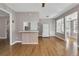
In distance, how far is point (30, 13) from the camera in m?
9.17

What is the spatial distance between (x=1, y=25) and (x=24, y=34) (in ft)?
17.1

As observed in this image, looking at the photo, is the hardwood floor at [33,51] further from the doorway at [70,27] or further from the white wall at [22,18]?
the white wall at [22,18]

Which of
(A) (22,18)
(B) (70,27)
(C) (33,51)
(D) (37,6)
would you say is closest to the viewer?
Result: (C) (33,51)

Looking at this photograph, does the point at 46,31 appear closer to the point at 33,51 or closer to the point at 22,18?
the point at 22,18

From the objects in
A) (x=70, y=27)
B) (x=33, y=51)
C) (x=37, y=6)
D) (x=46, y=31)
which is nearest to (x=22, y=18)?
(x=37, y=6)

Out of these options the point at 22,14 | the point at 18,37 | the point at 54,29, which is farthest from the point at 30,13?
the point at 54,29

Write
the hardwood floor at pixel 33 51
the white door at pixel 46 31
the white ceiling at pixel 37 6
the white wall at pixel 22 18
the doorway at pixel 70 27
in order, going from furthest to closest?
the white door at pixel 46 31 → the white wall at pixel 22 18 → the doorway at pixel 70 27 → the white ceiling at pixel 37 6 → the hardwood floor at pixel 33 51

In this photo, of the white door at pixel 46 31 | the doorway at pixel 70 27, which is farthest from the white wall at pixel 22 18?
the white door at pixel 46 31

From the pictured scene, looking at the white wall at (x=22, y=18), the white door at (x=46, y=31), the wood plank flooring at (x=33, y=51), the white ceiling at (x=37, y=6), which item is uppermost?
the white ceiling at (x=37, y=6)

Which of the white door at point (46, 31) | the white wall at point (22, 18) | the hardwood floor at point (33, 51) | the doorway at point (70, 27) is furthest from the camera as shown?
the white door at point (46, 31)

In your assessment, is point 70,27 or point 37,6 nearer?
point 37,6

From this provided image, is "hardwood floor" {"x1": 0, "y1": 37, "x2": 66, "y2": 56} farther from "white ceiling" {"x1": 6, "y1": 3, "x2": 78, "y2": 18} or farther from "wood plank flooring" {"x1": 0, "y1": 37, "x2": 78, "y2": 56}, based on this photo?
"white ceiling" {"x1": 6, "y1": 3, "x2": 78, "y2": 18}

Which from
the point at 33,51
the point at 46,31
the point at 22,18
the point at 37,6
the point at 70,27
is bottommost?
the point at 33,51

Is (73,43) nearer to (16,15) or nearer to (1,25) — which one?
(16,15)
